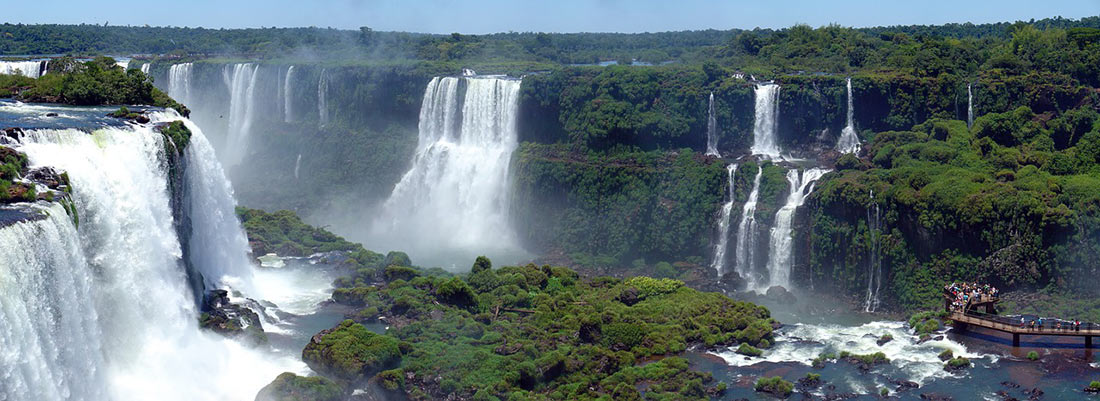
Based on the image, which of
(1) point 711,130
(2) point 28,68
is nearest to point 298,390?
(1) point 711,130

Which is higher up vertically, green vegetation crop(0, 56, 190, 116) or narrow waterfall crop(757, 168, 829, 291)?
green vegetation crop(0, 56, 190, 116)

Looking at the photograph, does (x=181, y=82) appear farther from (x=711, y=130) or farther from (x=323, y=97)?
(x=711, y=130)

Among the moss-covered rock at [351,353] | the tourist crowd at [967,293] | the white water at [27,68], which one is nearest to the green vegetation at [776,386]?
the tourist crowd at [967,293]

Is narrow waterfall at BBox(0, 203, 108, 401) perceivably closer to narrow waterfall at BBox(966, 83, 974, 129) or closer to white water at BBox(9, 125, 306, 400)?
white water at BBox(9, 125, 306, 400)

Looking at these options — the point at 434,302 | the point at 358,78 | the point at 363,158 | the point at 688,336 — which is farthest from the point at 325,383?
the point at 358,78

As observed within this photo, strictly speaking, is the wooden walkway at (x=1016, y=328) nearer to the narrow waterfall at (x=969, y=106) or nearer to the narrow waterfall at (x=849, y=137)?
the narrow waterfall at (x=849, y=137)

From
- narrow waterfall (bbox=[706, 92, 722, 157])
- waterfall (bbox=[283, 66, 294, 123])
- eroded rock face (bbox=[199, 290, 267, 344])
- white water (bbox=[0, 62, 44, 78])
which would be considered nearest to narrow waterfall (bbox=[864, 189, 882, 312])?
narrow waterfall (bbox=[706, 92, 722, 157])

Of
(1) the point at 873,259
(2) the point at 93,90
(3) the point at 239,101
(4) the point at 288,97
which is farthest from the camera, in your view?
(3) the point at 239,101
